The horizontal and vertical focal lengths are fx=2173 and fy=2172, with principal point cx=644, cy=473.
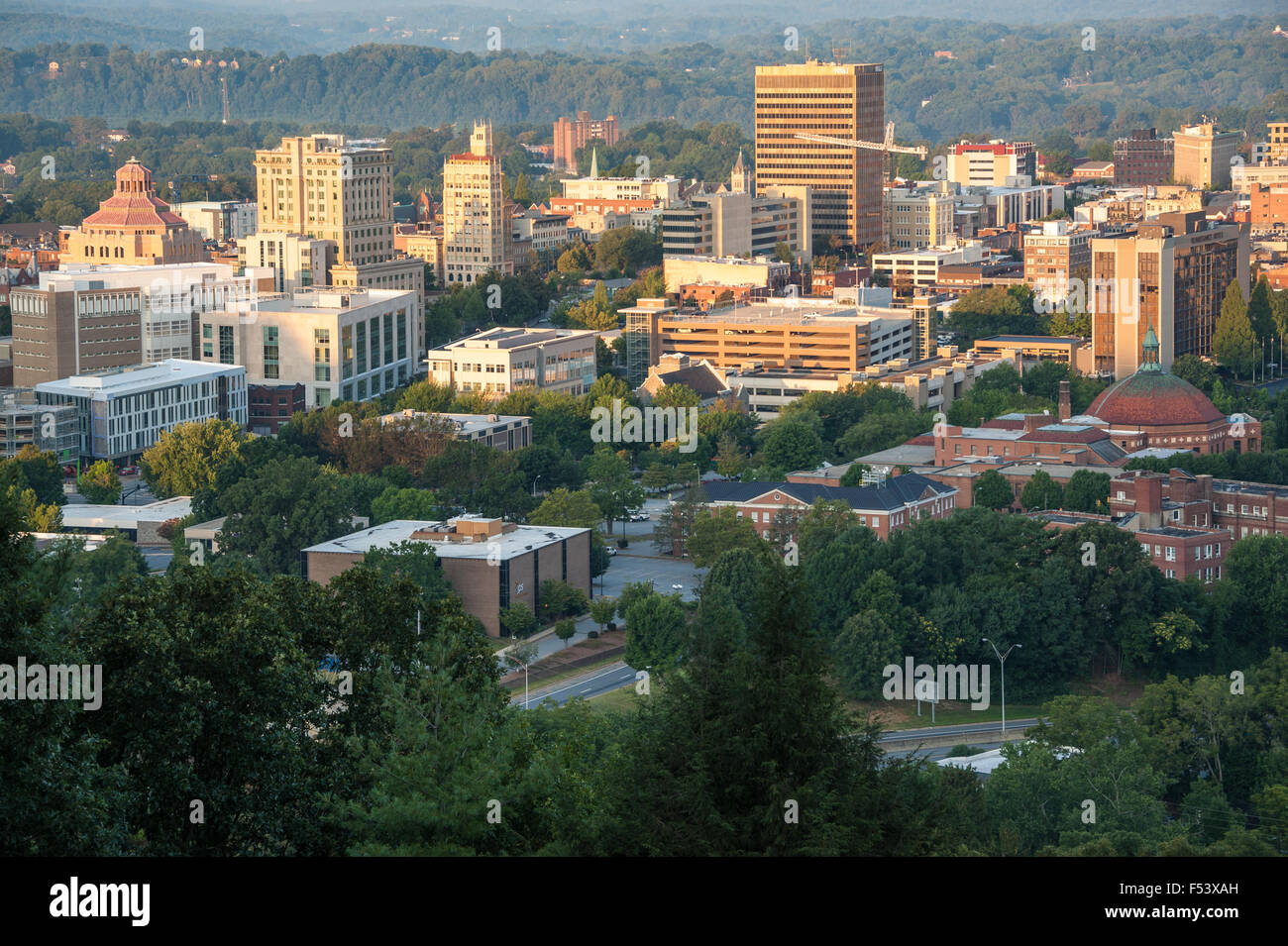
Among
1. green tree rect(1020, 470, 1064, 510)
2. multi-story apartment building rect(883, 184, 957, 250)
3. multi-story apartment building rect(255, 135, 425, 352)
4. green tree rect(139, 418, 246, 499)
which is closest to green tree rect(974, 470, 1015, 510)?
green tree rect(1020, 470, 1064, 510)

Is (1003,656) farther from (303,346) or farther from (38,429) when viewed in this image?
(303,346)

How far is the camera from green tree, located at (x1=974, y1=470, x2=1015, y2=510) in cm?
4503

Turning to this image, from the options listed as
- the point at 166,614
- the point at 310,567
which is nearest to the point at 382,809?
the point at 166,614

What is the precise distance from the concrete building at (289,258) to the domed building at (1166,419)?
3097 cm

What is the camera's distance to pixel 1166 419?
51031 mm

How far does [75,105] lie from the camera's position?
19162 centimetres

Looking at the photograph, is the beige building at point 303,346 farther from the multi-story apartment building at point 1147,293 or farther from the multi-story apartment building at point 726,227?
the multi-story apartment building at point 726,227

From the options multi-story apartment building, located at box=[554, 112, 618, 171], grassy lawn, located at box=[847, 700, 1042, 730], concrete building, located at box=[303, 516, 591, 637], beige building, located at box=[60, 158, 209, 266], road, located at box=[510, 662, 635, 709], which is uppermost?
multi-story apartment building, located at box=[554, 112, 618, 171]

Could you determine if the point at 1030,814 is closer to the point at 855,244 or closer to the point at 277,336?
the point at 277,336

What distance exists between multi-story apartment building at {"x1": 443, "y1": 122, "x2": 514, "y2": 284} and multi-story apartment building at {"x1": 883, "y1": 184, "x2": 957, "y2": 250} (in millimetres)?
21316

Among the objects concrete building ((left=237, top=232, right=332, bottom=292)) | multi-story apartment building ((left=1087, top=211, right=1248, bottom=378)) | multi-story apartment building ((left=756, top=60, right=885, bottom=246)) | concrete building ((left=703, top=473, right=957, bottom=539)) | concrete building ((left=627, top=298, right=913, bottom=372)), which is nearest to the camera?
concrete building ((left=703, top=473, right=957, bottom=539))

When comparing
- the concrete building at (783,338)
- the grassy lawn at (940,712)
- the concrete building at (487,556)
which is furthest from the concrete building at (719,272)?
the grassy lawn at (940,712)

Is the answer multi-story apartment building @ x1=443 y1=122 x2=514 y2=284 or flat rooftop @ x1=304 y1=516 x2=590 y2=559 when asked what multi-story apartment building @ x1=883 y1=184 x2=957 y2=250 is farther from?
flat rooftop @ x1=304 y1=516 x2=590 y2=559

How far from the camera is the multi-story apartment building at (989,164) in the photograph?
12325cm
